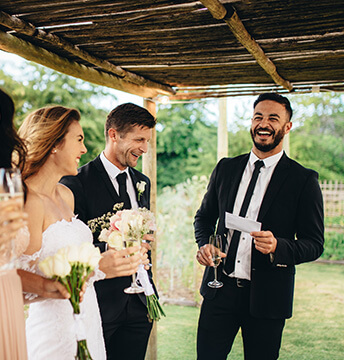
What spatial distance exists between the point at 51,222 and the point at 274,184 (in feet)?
5.29

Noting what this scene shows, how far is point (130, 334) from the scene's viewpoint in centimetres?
312

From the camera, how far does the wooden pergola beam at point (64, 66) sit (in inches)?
111

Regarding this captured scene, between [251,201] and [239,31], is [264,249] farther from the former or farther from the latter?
[239,31]

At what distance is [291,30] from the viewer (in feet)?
9.34

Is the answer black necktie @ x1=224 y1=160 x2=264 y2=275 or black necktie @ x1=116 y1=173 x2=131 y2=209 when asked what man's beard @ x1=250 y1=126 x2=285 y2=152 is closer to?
black necktie @ x1=224 y1=160 x2=264 y2=275

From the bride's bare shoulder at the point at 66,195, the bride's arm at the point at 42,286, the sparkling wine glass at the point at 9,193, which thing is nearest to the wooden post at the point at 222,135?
the bride's bare shoulder at the point at 66,195

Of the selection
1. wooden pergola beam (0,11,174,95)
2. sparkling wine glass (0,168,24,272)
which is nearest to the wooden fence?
wooden pergola beam (0,11,174,95)

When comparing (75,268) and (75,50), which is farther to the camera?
(75,50)

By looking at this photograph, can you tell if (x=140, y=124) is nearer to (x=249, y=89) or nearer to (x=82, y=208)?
(x=82, y=208)

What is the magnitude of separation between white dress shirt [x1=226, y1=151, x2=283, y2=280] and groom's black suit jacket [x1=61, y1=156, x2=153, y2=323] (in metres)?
0.72

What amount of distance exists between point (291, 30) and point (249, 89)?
165 centimetres

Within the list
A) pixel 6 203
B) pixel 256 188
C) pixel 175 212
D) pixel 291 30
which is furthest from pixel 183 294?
pixel 6 203

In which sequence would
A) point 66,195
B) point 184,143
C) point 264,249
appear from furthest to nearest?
point 184,143 → point 264,249 → point 66,195

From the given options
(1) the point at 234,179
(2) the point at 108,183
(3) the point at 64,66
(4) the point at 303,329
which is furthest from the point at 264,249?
(4) the point at 303,329
